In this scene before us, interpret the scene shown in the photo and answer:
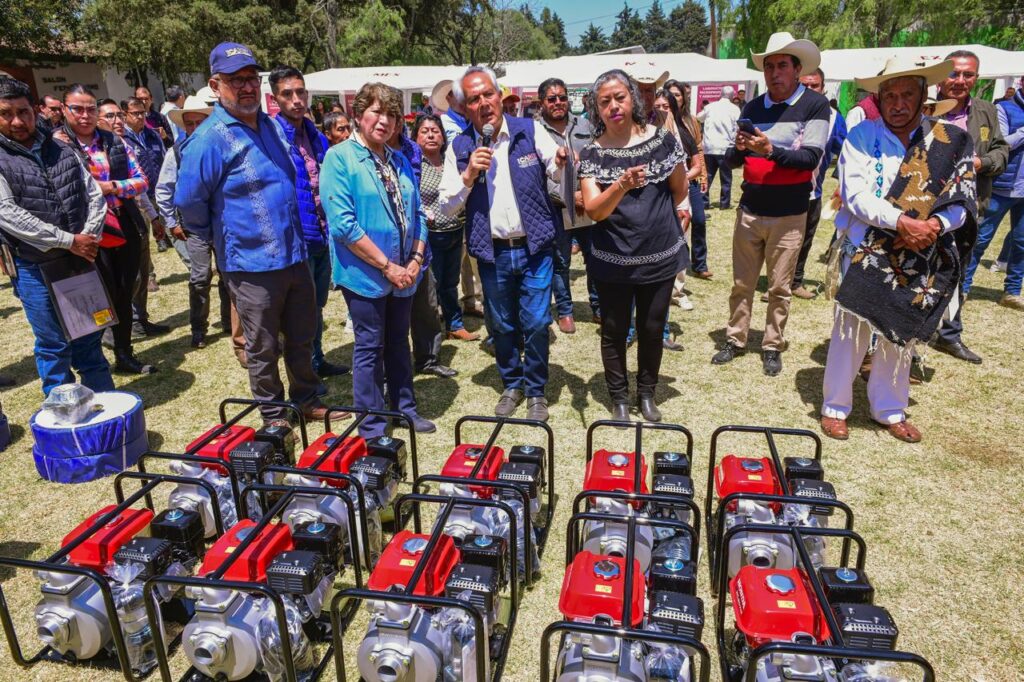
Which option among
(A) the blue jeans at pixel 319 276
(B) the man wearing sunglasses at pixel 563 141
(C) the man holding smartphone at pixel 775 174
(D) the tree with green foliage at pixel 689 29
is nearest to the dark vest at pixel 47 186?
(A) the blue jeans at pixel 319 276

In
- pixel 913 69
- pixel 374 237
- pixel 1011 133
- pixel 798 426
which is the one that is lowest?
pixel 798 426

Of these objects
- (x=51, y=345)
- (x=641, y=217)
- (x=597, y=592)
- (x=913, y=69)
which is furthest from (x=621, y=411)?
(x=51, y=345)

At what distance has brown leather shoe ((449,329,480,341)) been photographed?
6.34 m

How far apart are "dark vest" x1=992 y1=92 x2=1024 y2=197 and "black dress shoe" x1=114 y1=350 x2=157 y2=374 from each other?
782 centimetres

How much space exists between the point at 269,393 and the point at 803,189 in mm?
4095

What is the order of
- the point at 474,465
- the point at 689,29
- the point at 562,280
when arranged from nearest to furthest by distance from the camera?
the point at 474,465, the point at 562,280, the point at 689,29

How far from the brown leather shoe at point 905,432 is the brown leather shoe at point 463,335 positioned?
3.55 meters

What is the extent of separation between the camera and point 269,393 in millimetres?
4418

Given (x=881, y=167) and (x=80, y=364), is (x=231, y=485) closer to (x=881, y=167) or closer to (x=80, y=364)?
(x=80, y=364)

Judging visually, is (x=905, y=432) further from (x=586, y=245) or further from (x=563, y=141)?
(x=563, y=141)

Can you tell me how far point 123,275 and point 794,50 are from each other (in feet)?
18.1

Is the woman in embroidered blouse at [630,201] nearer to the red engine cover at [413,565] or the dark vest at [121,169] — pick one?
the red engine cover at [413,565]

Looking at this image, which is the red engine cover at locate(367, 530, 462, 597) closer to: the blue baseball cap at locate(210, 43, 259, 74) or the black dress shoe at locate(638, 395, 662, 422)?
the black dress shoe at locate(638, 395, 662, 422)

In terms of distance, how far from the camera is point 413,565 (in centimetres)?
249
